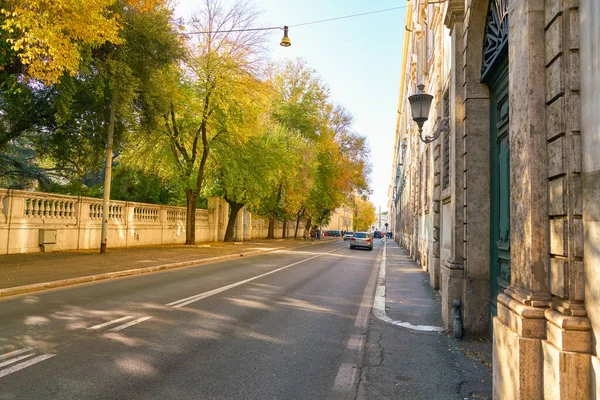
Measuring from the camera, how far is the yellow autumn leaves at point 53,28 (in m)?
9.14

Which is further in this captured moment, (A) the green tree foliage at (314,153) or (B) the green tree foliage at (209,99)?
(A) the green tree foliage at (314,153)

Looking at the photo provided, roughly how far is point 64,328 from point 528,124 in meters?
6.61

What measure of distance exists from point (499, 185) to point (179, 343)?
16.8 feet

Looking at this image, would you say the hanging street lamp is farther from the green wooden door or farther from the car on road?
the car on road

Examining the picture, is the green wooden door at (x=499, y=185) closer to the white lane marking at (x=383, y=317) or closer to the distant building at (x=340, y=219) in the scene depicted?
the white lane marking at (x=383, y=317)

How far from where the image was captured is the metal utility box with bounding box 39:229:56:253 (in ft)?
51.3

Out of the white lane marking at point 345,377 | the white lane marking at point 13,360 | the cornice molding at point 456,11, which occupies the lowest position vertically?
the white lane marking at point 345,377

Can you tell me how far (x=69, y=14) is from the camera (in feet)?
32.8

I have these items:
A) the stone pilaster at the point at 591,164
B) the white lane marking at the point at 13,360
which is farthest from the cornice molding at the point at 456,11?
the white lane marking at the point at 13,360

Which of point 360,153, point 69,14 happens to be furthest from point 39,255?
point 360,153

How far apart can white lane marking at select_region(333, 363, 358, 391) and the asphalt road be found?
0.5 inches

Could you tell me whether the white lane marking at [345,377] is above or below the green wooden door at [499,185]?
below

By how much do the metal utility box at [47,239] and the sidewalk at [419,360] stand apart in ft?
44.8

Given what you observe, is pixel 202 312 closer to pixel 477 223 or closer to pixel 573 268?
pixel 477 223
